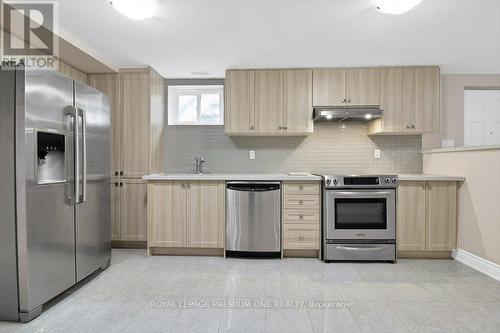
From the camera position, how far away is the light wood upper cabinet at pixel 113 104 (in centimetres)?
344

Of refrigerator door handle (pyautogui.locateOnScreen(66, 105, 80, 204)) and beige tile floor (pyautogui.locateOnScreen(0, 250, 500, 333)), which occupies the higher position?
refrigerator door handle (pyautogui.locateOnScreen(66, 105, 80, 204))

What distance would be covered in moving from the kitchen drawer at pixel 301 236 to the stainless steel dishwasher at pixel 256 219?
0.11 metres

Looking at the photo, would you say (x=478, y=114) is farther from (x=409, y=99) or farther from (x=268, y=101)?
(x=268, y=101)

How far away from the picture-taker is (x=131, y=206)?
3.44 meters

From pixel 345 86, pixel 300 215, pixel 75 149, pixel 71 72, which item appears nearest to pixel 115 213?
pixel 75 149

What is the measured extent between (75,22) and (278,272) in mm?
2995

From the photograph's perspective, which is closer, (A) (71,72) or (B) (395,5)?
(B) (395,5)

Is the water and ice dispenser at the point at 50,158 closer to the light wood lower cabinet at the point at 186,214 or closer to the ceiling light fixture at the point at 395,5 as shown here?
the light wood lower cabinet at the point at 186,214

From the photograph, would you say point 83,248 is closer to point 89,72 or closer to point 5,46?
point 5,46

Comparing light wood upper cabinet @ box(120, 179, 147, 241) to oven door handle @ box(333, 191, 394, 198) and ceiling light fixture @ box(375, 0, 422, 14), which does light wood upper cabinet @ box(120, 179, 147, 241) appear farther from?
ceiling light fixture @ box(375, 0, 422, 14)

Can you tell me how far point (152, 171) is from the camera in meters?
3.46

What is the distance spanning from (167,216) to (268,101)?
1880 millimetres

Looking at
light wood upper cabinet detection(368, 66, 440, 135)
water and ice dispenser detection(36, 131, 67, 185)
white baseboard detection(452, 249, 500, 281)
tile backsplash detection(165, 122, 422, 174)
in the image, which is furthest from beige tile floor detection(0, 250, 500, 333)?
light wood upper cabinet detection(368, 66, 440, 135)

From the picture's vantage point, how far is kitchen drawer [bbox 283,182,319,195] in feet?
10.1
